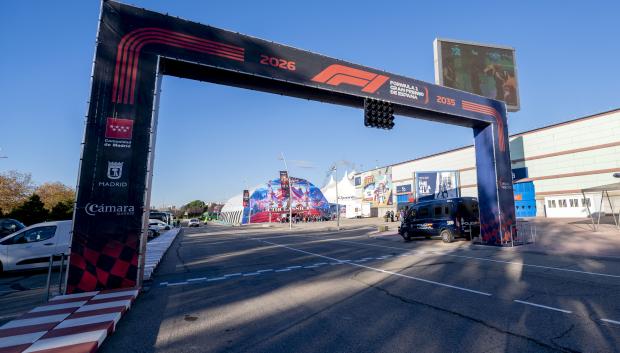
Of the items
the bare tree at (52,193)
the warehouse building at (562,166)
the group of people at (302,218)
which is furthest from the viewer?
the group of people at (302,218)

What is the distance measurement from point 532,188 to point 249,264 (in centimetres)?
3751

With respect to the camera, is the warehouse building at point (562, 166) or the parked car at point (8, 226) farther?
the warehouse building at point (562, 166)

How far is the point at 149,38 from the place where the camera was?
8.20 m

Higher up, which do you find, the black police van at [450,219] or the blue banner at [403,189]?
the blue banner at [403,189]

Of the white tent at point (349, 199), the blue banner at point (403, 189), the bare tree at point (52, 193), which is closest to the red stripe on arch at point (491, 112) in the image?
the blue banner at point (403, 189)

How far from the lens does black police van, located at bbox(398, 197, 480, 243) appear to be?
55.1 feet

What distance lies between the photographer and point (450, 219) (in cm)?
1691

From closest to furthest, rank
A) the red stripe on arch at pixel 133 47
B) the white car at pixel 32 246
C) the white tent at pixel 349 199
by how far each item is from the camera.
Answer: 1. the red stripe on arch at pixel 133 47
2. the white car at pixel 32 246
3. the white tent at pixel 349 199

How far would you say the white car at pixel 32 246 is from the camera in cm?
1046

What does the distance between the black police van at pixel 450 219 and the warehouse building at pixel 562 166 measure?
15.6m

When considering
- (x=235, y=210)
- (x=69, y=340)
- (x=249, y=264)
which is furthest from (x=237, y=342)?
(x=235, y=210)

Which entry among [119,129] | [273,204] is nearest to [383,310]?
[119,129]

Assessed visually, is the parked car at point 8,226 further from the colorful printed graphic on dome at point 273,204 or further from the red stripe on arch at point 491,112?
the colorful printed graphic on dome at point 273,204

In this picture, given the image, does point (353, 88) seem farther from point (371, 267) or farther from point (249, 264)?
point (249, 264)
